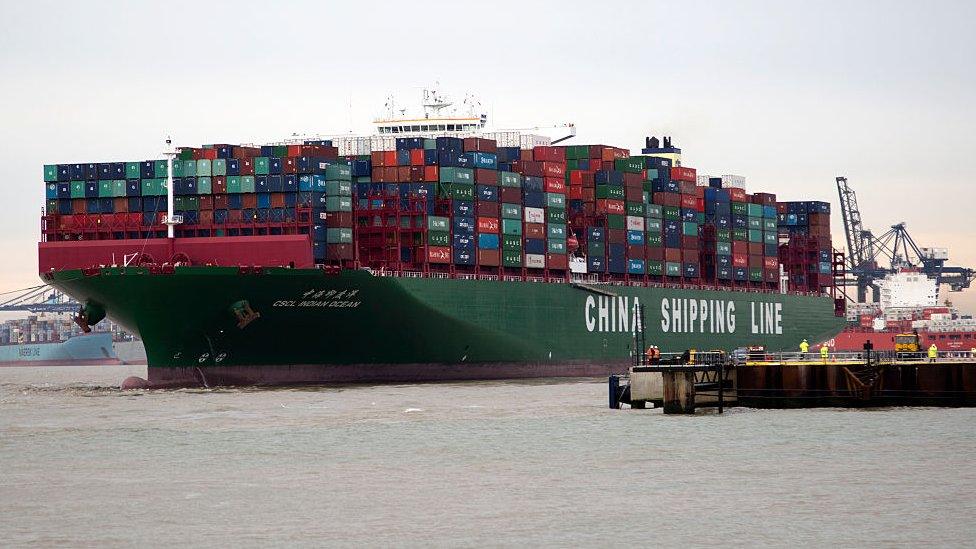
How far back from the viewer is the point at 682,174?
92.8m

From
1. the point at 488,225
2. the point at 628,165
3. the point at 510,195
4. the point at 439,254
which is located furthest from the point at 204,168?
the point at 628,165

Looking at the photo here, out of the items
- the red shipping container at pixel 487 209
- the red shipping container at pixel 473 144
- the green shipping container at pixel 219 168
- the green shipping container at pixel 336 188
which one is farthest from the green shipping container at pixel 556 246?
the green shipping container at pixel 219 168

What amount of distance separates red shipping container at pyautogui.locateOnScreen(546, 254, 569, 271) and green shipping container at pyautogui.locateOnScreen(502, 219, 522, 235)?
283 centimetres

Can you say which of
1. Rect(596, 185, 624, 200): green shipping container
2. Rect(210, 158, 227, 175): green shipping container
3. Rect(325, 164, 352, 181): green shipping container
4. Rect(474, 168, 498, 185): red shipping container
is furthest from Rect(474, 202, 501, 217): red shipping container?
Rect(210, 158, 227, 175): green shipping container

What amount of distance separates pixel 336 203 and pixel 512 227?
11.7m

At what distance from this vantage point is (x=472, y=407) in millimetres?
55719

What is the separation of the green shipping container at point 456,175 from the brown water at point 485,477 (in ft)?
67.5

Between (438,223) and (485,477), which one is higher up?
(438,223)

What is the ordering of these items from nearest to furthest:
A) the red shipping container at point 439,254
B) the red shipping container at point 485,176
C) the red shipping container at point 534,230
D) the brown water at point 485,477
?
the brown water at point 485,477, the red shipping container at point 439,254, the red shipping container at point 485,176, the red shipping container at point 534,230

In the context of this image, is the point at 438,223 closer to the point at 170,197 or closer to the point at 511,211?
the point at 511,211

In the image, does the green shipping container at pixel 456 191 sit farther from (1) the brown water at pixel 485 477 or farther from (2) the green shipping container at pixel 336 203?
(1) the brown water at pixel 485 477

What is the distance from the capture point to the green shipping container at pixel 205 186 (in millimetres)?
68625

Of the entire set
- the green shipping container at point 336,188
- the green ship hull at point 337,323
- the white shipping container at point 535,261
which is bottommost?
the green ship hull at point 337,323

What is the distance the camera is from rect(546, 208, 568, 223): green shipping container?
79.6 meters
